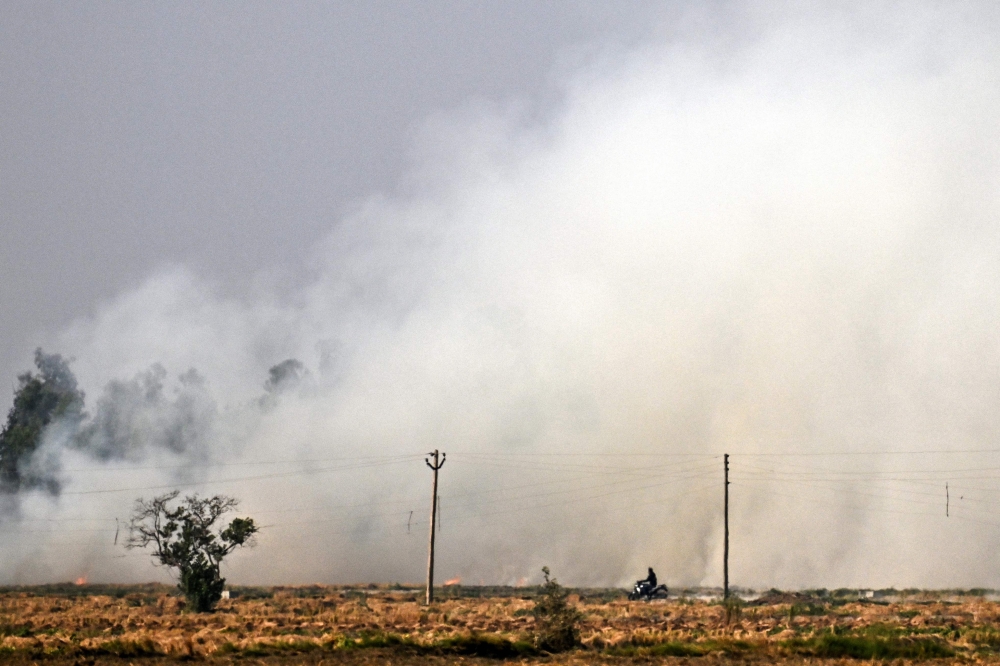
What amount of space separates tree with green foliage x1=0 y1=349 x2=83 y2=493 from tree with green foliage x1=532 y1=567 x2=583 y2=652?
13749cm

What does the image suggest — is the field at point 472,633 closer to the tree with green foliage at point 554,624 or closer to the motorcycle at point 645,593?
the tree with green foliage at point 554,624

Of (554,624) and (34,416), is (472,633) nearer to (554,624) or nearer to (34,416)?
(554,624)

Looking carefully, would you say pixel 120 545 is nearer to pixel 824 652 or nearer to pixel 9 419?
pixel 9 419

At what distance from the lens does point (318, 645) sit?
49219mm

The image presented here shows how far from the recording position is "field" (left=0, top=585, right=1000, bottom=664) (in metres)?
47.6

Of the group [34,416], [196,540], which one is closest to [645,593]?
[196,540]

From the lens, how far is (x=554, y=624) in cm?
5097

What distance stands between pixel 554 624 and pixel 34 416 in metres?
163

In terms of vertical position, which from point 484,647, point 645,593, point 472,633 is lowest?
point 484,647

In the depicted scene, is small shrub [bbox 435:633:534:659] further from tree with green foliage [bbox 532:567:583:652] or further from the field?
tree with green foliage [bbox 532:567:583:652]

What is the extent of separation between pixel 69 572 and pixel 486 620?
9293cm

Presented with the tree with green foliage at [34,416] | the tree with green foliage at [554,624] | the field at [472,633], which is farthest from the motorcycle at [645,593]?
the tree with green foliage at [34,416]

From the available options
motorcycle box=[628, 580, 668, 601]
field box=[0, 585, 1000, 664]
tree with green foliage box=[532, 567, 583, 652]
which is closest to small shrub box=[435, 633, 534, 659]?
field box=[0, 585, 1000, 664]

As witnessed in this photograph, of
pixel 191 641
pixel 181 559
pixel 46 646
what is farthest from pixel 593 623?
pixel 181 559
